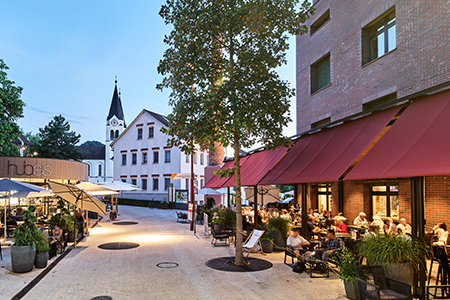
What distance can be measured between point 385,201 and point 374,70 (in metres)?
6.23

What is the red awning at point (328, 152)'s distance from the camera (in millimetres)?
10608

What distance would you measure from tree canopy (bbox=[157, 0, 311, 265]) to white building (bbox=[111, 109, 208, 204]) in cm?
3263

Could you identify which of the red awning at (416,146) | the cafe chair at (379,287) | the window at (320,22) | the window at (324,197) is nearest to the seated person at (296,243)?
the red awning at (416,146)

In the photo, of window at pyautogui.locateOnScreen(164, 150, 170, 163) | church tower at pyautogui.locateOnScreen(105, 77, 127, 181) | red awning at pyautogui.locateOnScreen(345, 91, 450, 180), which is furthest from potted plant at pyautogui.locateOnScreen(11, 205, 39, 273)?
church tower at pyautogui.locateOnScreen(105, 77, 127, 181)

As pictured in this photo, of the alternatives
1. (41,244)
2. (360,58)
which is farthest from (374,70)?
(41,244)

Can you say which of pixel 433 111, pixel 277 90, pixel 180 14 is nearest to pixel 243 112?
pixel 277 90

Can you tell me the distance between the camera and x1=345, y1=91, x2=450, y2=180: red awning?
24.4ft

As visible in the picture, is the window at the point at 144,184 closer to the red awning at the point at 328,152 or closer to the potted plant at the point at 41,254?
the red awning at the point at 328,152

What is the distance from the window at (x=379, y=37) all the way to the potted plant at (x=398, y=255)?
7774 millimetres

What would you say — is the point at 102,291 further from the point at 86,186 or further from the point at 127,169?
the point at 127,169

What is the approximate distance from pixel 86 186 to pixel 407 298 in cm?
1615

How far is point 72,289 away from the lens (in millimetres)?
8641

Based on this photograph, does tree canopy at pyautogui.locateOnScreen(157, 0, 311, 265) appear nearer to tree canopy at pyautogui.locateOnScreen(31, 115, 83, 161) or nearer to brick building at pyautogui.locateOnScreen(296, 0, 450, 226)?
brick building at pyautogui.locateOnScreen(296, 0, 450, 226)

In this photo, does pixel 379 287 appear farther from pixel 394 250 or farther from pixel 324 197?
pixel 324 197
